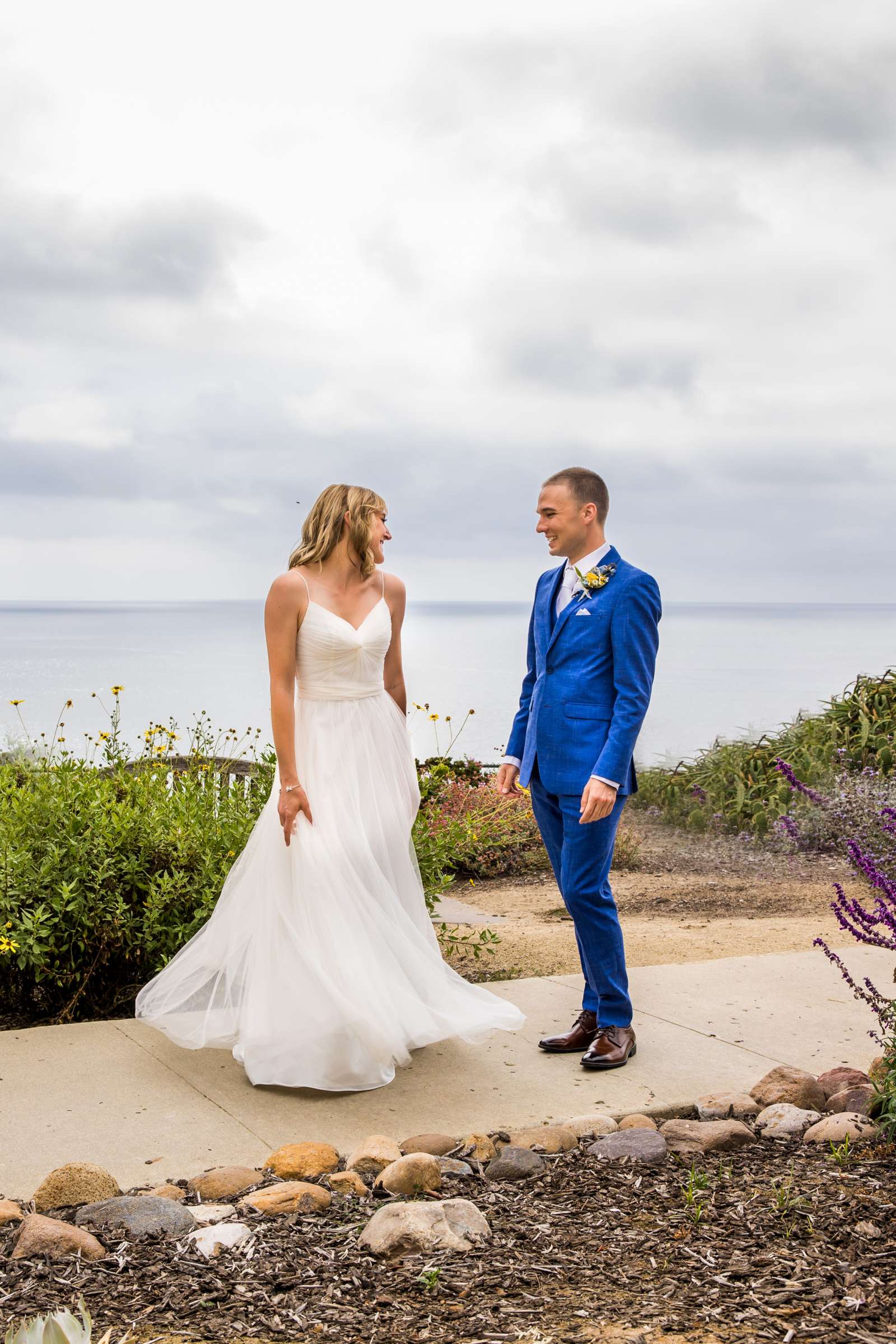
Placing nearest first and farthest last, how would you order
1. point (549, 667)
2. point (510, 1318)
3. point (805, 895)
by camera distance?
point (510, 1318) < point (549, 667) < point (805, 895)

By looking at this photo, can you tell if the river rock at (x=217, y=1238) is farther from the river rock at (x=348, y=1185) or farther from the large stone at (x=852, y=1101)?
the large stone at (x=852, y=1101)

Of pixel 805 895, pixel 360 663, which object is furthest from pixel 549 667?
pixel 805 895

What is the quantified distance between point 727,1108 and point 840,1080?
1.52ft

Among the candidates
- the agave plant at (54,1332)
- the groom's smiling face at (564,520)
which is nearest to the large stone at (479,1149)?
the agave plant at (54,1332)

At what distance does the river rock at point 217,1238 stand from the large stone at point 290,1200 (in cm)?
15

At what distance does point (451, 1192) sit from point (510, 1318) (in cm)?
75

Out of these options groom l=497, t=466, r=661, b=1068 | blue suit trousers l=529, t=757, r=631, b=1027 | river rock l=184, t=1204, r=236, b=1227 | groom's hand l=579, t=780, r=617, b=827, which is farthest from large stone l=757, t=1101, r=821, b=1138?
river rock l=184, t=1204, r=236, b=1227

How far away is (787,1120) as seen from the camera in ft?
12.9

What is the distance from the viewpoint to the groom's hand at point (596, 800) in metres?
4.42

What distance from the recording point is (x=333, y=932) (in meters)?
4.38

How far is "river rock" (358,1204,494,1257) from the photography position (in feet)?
9.88

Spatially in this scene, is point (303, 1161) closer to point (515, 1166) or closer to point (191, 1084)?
point (515, 1166)

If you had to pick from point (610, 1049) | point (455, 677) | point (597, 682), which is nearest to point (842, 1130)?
point (610, 1049)

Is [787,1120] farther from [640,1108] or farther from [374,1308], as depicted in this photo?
[374,1308]
